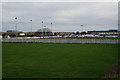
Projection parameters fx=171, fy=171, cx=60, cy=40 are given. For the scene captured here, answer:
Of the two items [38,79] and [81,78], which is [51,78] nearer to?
[38,79]

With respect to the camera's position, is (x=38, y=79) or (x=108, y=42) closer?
(x=38, y=79)

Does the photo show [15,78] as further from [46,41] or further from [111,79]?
[46,41]

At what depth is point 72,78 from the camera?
324 inches

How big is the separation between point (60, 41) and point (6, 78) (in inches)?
1161

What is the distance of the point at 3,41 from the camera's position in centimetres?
4072

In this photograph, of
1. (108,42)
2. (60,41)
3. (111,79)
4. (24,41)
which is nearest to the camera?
(111,79)

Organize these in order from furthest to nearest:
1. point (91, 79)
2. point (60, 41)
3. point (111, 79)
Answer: point (60, 41)
point (91, 79)
point (111, 79)

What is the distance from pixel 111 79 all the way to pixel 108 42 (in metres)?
26.8

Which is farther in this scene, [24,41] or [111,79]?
[24,41]

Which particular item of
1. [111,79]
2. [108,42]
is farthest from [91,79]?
[108,42]

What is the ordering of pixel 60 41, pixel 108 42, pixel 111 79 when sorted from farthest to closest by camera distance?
pixel 60 41
pixel 108 42
pixel 111 79

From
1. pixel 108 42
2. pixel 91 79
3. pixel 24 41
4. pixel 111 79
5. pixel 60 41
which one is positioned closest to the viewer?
pixel 111 79

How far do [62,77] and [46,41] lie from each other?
98.9 feet

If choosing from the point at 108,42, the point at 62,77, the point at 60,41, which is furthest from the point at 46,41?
the point at 62,77
